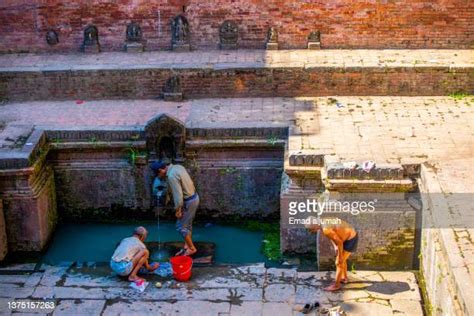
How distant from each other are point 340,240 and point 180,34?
5.19 m

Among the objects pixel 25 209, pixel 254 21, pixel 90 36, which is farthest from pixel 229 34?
pixel 25 209

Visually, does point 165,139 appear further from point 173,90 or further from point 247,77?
point 247,77

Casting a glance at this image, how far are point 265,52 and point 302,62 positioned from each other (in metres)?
0.81

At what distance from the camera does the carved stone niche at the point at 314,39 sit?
1227 cm

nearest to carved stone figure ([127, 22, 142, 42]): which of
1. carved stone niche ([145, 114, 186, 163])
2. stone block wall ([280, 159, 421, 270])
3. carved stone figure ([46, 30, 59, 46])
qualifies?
carved stone figure ([46, 30, 59, 46])

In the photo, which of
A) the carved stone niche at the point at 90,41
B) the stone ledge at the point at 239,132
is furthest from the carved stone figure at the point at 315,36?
the carved stone niche at the point at 90,41

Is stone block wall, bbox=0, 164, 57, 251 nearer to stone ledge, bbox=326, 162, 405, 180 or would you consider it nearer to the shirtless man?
the shirtless man

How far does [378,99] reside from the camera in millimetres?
11180

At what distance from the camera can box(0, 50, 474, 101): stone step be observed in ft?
36.9

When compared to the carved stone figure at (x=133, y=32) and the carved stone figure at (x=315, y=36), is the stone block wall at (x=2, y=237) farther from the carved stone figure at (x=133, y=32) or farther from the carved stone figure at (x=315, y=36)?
the carved stone figure at (x=315, y=36)

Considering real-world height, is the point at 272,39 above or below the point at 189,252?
above

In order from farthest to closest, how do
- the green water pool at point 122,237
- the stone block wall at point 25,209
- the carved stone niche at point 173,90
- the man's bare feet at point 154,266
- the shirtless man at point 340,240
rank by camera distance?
the carved stone niche at point 173,90, the green water pool at point 122,237, the stone block wall at point 25,209, the man's bare feet at point 154,266, the shirtless man at point 340,240

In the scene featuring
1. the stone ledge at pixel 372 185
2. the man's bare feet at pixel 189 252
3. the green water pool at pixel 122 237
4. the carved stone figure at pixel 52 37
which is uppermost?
the carved stone figure at pixel 52 37

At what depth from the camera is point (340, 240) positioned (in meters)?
8.38
